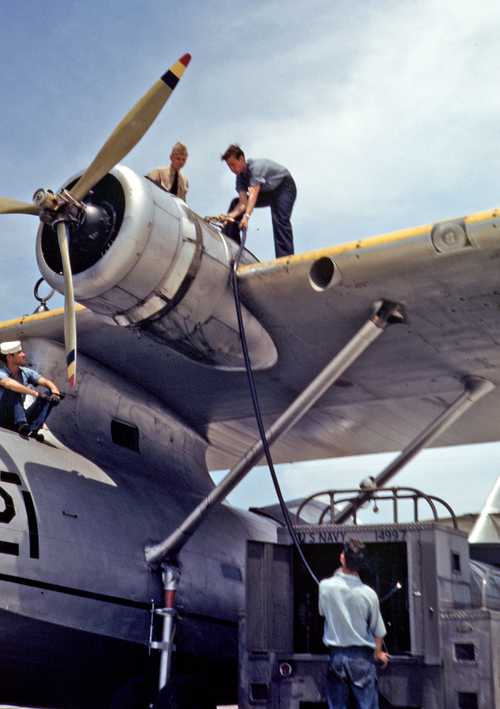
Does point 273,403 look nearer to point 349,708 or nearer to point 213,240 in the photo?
point 213,240

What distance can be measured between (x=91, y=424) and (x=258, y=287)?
285cm

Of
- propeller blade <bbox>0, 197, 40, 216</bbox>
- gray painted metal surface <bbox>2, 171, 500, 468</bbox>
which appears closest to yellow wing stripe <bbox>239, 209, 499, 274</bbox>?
gray painted metal surface <bbox>2, 171, 500, 468</bbox>

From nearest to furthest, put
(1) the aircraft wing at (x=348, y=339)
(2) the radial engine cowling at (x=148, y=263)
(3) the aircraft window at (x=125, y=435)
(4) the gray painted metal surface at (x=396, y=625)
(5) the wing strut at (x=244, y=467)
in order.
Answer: (4) the gray painted metal surface at (x=396, y=625), (2) the radial engine cowling at (x=148, y=263), (1) the aircraft wing at (x=348, y=339), (5) the wing strut at (x=244, y=467), (3) the aircraft window at (x=125, y=435)

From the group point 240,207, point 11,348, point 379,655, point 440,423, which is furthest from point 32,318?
point 379,655

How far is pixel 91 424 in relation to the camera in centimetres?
1084

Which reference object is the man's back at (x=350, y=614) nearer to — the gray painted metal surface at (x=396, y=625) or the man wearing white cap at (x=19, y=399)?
the gray painted metal surface at (x=396, y=625)

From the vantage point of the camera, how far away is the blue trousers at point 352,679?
6.42m

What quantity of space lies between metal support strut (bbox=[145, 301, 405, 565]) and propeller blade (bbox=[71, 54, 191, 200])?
2.88 meters

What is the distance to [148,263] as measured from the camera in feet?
27.9

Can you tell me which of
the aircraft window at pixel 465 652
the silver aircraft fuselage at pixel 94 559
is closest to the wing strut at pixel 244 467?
the silver aircraft fuselage at pixel 94 559

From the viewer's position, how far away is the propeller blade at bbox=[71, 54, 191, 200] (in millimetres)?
8555

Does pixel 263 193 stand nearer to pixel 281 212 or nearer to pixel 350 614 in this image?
pixel 281 212

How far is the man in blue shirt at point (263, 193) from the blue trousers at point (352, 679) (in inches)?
182

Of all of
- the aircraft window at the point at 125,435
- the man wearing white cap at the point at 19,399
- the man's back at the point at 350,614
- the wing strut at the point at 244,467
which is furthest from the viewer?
the aircraft window at the point at 125,435
